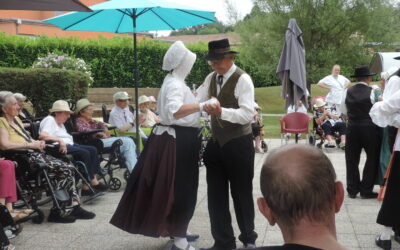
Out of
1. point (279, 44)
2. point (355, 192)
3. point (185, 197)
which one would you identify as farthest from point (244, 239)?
point (279, 44)

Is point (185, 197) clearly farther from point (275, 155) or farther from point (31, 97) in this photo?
point (31, 97)

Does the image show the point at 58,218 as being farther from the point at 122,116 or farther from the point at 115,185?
the point at 122,116

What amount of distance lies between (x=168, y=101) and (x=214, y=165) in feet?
2.24

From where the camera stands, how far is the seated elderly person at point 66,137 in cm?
661

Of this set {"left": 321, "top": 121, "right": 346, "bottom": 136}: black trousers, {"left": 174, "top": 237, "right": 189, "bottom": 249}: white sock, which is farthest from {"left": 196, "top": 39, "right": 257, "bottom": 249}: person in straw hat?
{"left": 321, "top": 121, "right": 346, "bottom": 136}: black trousers

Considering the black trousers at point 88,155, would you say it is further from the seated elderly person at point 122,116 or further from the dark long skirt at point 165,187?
the dark long skirt at point 165,187

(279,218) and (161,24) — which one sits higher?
(161,24)

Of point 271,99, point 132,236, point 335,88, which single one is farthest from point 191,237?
point 271,99

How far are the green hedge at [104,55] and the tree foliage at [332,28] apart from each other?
4.29 metres

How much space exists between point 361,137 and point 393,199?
233cm

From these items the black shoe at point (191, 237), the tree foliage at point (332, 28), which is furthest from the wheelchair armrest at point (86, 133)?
the tree foliage at point (332, 28)

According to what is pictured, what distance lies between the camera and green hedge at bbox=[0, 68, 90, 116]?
31.2 ft

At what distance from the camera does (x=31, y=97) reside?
9.66 m

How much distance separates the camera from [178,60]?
447cm
